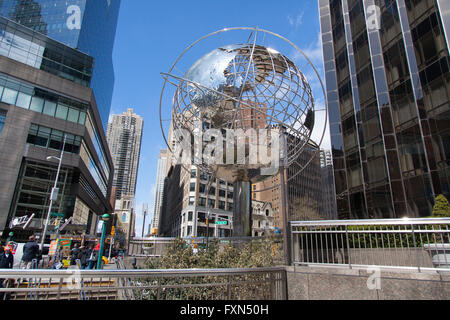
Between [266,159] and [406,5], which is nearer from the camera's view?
[266,159]

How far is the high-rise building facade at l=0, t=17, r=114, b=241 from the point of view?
34.1m

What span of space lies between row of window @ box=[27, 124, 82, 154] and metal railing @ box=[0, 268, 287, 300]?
1498 inches

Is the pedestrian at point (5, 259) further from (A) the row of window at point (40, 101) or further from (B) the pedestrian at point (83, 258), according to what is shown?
(A) the row of window at point (40, 101)

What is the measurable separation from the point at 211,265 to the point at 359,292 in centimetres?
378

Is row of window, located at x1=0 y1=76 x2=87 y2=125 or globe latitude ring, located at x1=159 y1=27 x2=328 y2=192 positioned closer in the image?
globe latitude ring, located at x1=159 y1=27 x2=328 y2=192

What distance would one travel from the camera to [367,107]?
2145 cm

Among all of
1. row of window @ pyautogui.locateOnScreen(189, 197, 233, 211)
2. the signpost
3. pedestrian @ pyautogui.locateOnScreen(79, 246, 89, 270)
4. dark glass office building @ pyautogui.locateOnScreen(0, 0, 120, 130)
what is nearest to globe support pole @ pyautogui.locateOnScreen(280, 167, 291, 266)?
pedestrian @ pyautogui.locateOnScreen(79, 246, 89, 270)

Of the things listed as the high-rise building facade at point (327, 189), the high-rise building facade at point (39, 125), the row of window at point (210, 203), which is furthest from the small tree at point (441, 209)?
the high-rise building facade at point (327, 189)

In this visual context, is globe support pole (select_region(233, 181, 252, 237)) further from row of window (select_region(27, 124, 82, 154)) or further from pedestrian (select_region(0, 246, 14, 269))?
row of window (select_region(27, 124, 82, 154))

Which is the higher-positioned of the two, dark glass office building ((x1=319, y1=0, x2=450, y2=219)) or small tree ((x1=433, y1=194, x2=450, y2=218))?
dark glass office building ((x1=319, y1=0, x2=450, y2=219))
